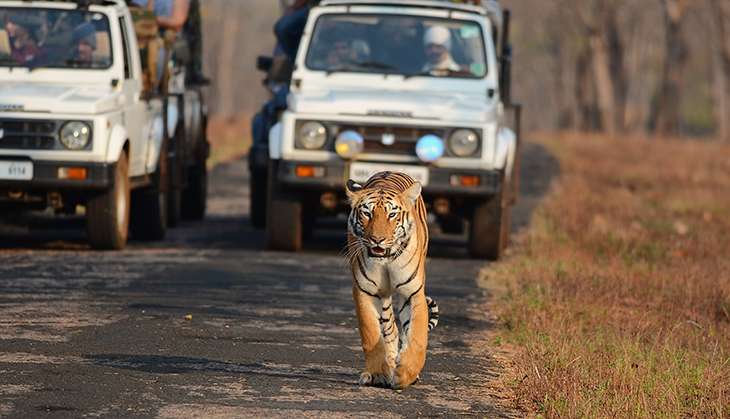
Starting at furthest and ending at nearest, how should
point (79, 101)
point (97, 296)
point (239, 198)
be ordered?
point (239, 198), point (79, 101), point (97, 296)

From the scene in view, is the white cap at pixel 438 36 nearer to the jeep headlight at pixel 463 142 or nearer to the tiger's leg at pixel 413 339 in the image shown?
the jeep headlight at pixel 463 142

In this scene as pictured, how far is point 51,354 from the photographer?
8.70 meters

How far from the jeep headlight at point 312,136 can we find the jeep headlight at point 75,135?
1704 millimetres

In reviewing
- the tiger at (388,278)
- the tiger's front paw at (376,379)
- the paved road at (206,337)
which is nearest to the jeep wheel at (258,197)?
the paved road at (206,337)

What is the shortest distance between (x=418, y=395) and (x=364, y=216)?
0.86 m

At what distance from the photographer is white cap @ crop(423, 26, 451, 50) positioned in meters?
15.3

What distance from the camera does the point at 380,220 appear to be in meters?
7.67

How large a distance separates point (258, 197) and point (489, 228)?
11.5 feet

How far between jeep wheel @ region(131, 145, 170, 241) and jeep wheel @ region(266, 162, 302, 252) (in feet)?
5.20

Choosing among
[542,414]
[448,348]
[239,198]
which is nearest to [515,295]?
[448,348]

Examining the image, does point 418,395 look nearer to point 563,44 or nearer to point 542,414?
point 542,414

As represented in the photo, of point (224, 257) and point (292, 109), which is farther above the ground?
point (292, 109)

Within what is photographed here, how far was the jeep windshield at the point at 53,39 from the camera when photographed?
48.7 feet

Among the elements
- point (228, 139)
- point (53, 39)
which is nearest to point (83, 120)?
point (53, 39)
